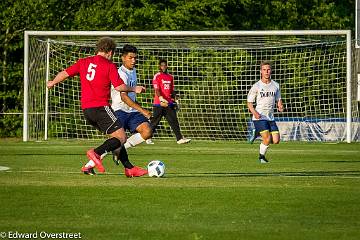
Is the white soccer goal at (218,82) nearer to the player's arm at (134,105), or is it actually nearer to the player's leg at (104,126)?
the player's arm at (134,105)

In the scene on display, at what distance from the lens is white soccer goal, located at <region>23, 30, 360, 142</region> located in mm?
31891

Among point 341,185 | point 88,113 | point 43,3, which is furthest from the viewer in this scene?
point 43,3

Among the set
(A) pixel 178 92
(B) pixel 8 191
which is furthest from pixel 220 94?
(B) pixel 8 191

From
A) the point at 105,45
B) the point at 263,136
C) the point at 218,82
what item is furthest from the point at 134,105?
the point at 218,82

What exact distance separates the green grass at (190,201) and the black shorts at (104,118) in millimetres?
688

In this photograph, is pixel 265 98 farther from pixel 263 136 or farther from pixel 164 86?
pixel 164 86

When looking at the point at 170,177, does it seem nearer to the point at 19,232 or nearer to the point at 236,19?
the point at 19,232

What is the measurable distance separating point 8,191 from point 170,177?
133 inches

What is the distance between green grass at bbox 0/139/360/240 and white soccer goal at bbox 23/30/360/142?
12512mm

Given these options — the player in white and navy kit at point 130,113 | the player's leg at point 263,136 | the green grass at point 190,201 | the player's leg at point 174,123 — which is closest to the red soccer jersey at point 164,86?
the player's leg at point 174,123

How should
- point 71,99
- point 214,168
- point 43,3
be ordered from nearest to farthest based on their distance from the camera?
1. point 214,168
2. point 71,99
3. point 43,3

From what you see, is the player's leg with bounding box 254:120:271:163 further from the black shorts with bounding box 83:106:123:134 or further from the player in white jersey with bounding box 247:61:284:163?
the black shorts with bounding box 83:106:123:134

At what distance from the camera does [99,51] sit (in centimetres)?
1513

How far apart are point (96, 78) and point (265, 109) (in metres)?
6.04
